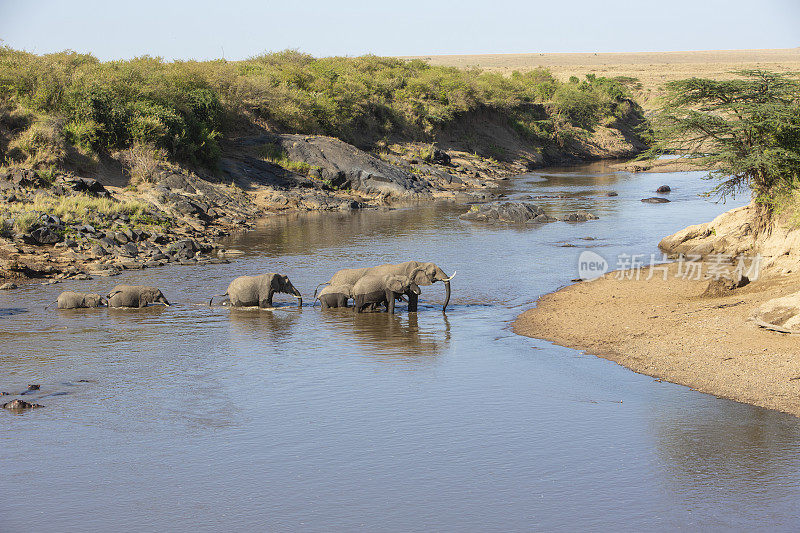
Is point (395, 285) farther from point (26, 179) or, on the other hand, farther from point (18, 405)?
point (26, 179)

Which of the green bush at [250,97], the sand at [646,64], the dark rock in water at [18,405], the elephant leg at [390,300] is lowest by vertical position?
the dark rock in water at [18,405]

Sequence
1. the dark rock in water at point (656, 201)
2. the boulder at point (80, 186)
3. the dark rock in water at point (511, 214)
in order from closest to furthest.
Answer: the boulder at point (80, 186), the dark rock in water at point (511, 214), the dark rock in water at point (656, 201)

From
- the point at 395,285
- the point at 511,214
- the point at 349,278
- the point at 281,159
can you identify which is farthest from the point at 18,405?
the point at 281,159

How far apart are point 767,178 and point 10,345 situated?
17531 millimetres

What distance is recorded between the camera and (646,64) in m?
138

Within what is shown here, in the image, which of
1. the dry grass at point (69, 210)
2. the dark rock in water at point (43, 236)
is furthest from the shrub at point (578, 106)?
the dark rock in water at point (43, 236)

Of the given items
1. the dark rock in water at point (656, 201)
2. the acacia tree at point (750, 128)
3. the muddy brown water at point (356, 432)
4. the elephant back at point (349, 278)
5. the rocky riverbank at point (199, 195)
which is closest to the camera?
the muddy brown water at point (356, 432)

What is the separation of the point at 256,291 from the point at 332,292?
5.50 feet

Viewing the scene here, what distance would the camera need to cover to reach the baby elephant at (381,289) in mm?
→ 16328

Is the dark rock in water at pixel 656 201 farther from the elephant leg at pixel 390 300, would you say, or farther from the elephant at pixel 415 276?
the elephant leg at pixel 390 300

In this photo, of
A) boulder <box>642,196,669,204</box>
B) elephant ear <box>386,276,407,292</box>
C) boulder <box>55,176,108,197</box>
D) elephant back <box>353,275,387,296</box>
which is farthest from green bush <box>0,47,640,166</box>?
boulder <box>642,196,669,204</box>

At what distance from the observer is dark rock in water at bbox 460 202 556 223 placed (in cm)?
3134

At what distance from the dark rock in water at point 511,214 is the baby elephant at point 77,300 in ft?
59.8

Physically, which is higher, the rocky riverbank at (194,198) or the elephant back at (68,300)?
the rocky riverbank at (194,198)
